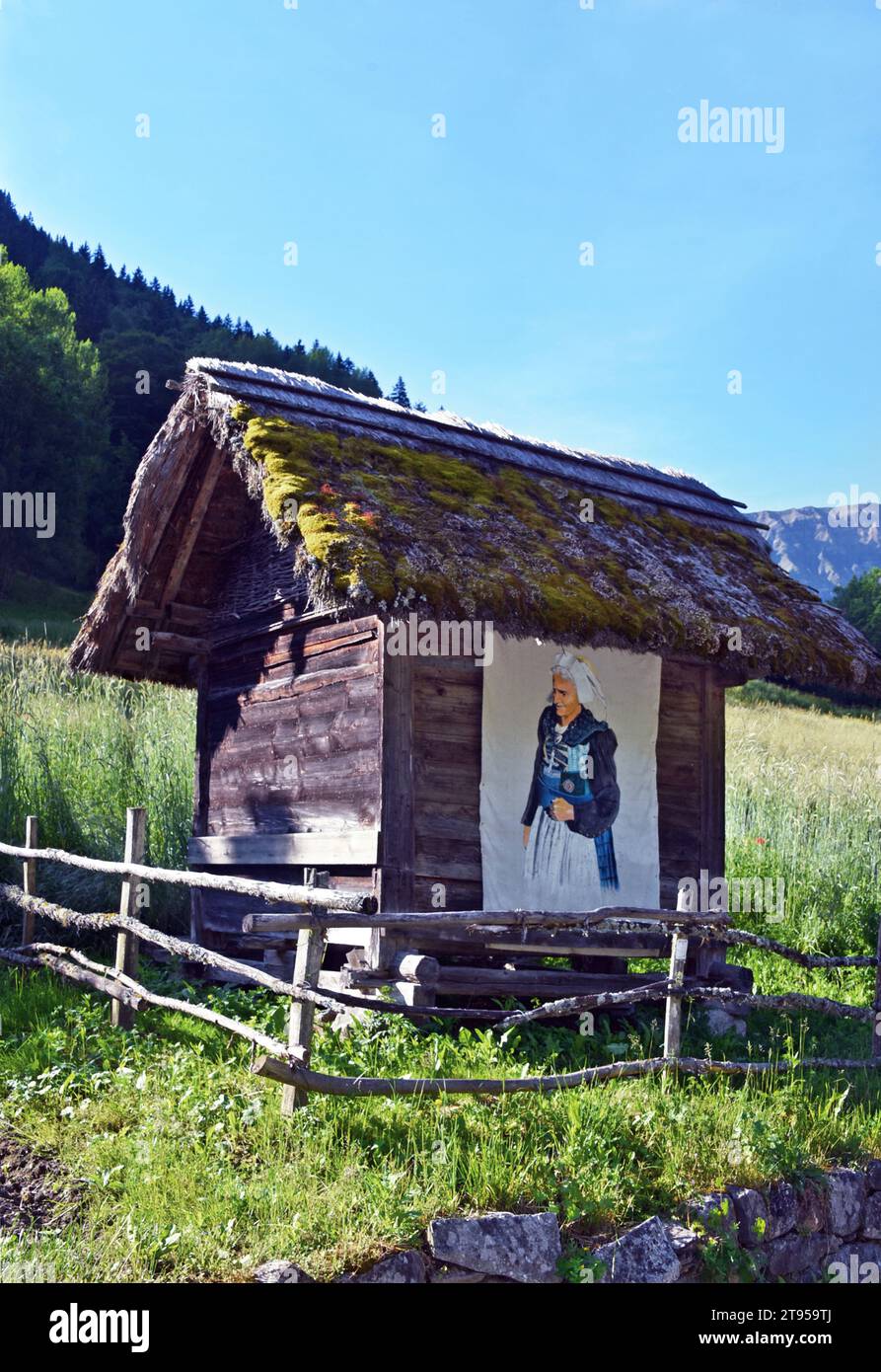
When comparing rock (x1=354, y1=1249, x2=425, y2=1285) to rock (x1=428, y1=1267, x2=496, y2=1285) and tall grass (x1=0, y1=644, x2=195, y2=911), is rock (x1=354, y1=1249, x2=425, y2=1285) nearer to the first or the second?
rock (x1=428, y1=1267, x2=496, y2=1285)

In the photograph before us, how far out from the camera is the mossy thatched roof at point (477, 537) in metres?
7.28

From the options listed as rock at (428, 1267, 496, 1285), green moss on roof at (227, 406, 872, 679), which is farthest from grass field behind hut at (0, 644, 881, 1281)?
green moss on roof at (227, 406, 872, 679)

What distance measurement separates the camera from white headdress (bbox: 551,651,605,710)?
8219mm

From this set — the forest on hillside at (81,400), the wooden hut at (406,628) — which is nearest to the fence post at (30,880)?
the wooden hut at (406,628)

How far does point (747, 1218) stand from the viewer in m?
5.47

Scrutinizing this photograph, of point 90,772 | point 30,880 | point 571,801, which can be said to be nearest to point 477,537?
point 571,801

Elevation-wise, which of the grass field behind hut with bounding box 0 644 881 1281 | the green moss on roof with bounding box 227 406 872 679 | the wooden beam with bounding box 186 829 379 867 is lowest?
the grass field behind hut with bounding box 0 644 881 1281

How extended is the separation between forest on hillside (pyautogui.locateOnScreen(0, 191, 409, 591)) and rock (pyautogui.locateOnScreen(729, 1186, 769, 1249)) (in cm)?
3291

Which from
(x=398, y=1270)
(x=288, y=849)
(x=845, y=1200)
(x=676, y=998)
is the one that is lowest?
(x=845, y=1200)

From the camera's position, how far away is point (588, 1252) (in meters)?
4.91

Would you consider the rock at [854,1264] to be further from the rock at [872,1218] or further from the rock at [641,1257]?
the rock at [641,1257]

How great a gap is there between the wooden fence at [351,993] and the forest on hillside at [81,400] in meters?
30.6

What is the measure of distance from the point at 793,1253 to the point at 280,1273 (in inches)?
109

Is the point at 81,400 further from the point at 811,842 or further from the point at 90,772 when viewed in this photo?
the point at 811,842
